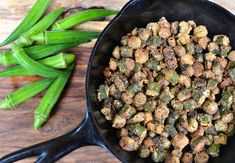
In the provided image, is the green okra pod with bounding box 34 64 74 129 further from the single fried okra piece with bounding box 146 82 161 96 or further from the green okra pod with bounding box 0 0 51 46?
the single fried okra piece with bounding box 146 82 161 96

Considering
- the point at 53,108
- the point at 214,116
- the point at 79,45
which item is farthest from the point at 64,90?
the point at 214,116

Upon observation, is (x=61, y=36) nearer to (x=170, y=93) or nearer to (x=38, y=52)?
(x=38, y=52)

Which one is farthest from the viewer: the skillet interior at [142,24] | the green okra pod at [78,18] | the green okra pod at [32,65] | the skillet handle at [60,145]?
the green okra pod at [78,18]

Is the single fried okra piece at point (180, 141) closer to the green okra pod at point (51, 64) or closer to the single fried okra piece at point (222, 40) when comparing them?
the single fried okra piece at point (222, 40)

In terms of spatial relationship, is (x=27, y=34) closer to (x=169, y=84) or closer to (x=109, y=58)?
(x=109, y=58)

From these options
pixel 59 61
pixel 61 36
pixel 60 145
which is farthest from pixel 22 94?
pixel 60 145

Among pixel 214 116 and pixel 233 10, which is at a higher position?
pixel 233 10

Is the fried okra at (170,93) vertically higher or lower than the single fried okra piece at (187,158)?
higher

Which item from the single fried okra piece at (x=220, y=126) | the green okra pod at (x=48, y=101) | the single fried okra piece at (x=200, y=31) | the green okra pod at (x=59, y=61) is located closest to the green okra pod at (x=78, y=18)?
the green okra pod at (x=59, y=61)

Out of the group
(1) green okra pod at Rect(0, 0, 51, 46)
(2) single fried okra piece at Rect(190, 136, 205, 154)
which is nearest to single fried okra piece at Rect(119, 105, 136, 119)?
(2) single fried okra piece at Rect(190, 136, 205, 154)
